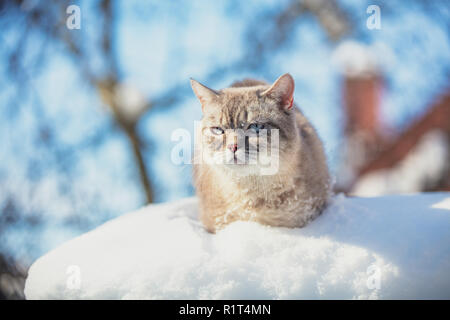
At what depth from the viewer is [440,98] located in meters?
3.14

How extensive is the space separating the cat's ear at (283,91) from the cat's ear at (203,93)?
0.76 feet

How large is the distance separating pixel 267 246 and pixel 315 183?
1.52 ft

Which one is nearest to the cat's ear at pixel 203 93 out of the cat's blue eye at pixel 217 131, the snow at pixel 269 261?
the cat's blue eye at pixel 217 131

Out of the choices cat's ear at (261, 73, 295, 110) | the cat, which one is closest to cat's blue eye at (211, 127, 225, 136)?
the cat

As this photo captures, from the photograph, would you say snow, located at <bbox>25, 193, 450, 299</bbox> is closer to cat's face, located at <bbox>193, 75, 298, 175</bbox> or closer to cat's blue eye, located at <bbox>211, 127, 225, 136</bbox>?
cat's face, located at <bbox>193, 75, 298, 175</bbox>

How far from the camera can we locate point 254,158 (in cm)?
133

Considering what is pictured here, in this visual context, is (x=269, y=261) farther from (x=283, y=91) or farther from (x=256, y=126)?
(x=283, y=91)

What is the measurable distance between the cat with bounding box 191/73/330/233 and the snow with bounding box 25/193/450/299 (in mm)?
83

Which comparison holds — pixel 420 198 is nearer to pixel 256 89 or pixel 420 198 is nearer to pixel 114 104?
pixel 256 89

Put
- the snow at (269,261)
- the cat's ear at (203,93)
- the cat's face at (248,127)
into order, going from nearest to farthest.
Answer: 1. the snow at (269,261)
2. the cat's face at (248,127)
3. the cat's ear at (203,93)

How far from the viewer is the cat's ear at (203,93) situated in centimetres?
148

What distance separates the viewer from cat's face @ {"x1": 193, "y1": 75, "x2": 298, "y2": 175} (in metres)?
1.34

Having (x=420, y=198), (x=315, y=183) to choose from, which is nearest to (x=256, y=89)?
(x=315, y=183)

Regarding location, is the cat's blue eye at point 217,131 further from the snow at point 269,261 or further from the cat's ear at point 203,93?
the snow at point 269,261
